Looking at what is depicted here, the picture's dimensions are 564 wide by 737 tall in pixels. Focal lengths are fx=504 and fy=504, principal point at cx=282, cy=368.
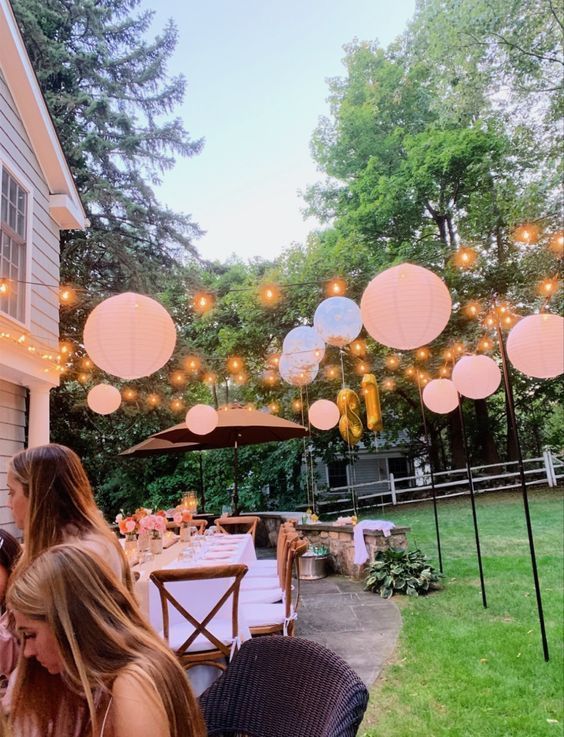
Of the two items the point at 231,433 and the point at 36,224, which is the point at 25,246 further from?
the point at 231,433

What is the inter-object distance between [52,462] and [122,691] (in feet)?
4.16

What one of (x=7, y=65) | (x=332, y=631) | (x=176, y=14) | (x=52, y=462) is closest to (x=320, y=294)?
(x=176, y=14)

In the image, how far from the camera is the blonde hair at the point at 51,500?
6.57 ft

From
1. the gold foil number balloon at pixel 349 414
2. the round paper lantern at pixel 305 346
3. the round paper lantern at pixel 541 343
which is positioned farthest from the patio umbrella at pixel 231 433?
the round paper lantern at pixel 541 343

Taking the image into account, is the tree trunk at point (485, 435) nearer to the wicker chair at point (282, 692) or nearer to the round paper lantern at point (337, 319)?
the round paper lantern at point (337, 319)

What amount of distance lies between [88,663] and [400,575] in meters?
5.69

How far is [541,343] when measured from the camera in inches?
157

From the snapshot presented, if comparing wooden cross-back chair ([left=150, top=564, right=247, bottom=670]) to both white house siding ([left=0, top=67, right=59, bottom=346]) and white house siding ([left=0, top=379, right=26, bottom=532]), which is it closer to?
white house siding ([left=0, top=379, right=26, bottom=532])

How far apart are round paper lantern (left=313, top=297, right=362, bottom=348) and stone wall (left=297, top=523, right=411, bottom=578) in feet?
8.89

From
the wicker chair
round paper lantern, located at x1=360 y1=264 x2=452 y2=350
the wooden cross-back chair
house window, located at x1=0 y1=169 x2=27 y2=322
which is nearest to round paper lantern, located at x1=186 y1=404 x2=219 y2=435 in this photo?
house window, located at x1=0 y1=169 x2=27 y2=322

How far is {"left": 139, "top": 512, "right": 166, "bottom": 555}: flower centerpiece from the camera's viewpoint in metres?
4.46

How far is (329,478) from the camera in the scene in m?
20.3

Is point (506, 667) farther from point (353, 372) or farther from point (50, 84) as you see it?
point (50, 84)

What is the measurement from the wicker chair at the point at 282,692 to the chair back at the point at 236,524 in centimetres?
476
